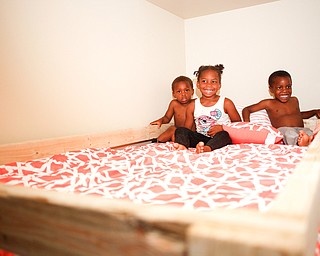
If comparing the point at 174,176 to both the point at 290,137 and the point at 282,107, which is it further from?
the point at 282,107

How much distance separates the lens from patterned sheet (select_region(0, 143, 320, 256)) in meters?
0.62

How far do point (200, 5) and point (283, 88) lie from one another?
906mm

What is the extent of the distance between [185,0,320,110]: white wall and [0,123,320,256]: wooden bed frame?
1.96 metres

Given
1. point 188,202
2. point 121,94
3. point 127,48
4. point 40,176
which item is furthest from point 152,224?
point 127,48

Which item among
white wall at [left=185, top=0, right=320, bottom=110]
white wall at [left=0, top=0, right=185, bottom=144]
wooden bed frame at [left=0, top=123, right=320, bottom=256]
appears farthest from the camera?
white wall at [left=185, top=0, right=320, bottom=110]

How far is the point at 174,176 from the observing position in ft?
2.72

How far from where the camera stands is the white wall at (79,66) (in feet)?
3.97

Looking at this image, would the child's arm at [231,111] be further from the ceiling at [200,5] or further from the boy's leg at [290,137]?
the ceiling at [200,5]

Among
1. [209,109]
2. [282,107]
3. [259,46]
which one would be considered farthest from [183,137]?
[259,46]

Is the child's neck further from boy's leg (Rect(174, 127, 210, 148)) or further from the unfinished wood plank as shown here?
the unfinished wood plank

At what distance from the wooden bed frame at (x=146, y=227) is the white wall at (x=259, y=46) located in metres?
1.96

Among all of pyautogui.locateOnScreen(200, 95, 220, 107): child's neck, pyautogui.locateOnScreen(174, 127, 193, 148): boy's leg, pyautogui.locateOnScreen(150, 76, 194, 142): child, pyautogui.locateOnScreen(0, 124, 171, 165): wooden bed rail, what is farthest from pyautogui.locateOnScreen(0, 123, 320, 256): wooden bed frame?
pyautogui.locateOnScreen(150, 76, 194, 142): child

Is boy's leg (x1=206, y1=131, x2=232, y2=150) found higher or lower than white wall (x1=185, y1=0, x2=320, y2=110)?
lower

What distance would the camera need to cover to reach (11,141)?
1188mm
